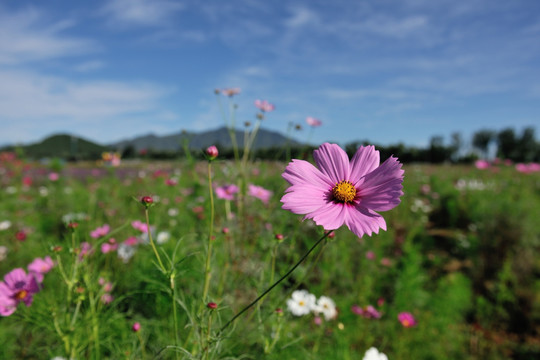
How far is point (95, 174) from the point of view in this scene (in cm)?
570

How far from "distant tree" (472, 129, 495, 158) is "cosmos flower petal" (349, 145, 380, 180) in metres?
50.2

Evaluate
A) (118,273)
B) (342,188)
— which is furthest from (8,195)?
(342,188)

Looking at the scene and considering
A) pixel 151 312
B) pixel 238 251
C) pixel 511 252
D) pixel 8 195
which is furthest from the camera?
pixel 8 195

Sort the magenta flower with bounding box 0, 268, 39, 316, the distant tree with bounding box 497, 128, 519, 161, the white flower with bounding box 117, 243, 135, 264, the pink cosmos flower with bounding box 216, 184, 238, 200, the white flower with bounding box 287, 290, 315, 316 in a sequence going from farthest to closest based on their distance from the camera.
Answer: the distant tree with bounding box 497, 128, 519, 161
the white flower with bounding box 117, 243, 135, 264
the pink cosmos flower with bounding box 216, 184, 238, 200
the white flower with bounding box 287, 290, 315, 316
the magenta flower with bounding box 0, 268, 39, 316

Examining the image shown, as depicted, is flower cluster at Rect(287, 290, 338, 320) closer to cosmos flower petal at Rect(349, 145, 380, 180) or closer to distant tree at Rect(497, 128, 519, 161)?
cosmos flower petal at Rect(349, 145, 380, 180)

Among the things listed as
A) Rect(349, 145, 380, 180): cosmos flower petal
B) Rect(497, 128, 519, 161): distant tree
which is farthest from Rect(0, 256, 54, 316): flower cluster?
Rect(497, 128, 519, 161): distant tree

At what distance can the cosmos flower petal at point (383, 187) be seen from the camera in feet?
1.82

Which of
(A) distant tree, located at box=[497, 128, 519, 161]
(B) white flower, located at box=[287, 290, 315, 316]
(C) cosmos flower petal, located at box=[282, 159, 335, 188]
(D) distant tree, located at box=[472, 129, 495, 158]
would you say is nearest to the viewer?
(C) cosmos flower petal, located at box=[282, 159, 335, 188]

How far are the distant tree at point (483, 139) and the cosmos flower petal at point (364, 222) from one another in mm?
50345

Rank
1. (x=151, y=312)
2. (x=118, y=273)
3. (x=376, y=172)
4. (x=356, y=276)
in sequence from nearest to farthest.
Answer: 1. (x=376, y=172)
2. (x=151, y=312)
3. (x=118, y=273)
4. (x=356, y=276)

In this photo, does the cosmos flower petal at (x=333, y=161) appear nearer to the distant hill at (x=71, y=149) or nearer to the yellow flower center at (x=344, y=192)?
the yellow flower center at (x=344, y=192)

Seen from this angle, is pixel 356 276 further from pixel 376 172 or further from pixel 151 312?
pixel 376 172

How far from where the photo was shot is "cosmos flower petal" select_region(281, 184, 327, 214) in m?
0.56

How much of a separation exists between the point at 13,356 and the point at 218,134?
1.39 m
